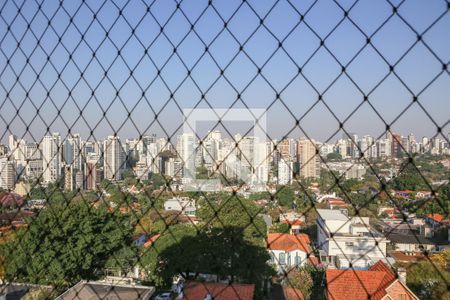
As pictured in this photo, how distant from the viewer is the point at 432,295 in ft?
12.4

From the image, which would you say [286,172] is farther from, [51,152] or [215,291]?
[215,291]

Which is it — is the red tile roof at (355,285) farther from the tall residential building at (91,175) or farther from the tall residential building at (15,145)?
the tall residential building at (15,145)

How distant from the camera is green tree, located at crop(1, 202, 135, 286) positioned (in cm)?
430

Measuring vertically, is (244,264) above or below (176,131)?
below

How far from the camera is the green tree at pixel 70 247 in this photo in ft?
14.1

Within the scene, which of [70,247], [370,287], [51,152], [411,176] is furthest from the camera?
[70,247]

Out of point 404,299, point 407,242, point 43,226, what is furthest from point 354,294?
point 407,242

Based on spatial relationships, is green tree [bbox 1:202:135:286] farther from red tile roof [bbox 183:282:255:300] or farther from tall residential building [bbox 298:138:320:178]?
tall residential building [bbox 298:138:320:178]

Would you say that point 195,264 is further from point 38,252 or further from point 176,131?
point 176,131

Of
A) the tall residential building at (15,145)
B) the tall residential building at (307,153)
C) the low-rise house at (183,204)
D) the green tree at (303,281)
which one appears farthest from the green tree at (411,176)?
the green tree at (303,281)

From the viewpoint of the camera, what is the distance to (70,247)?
4359mm

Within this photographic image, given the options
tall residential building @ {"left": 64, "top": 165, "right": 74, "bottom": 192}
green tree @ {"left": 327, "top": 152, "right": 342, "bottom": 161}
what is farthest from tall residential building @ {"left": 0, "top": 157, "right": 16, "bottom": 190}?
green tree @ {"left": 327, "top": 152, "right": 342, "bottom": 161}

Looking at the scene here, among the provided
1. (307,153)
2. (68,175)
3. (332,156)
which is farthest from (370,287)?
(307,153)

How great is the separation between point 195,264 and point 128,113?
3536mm
